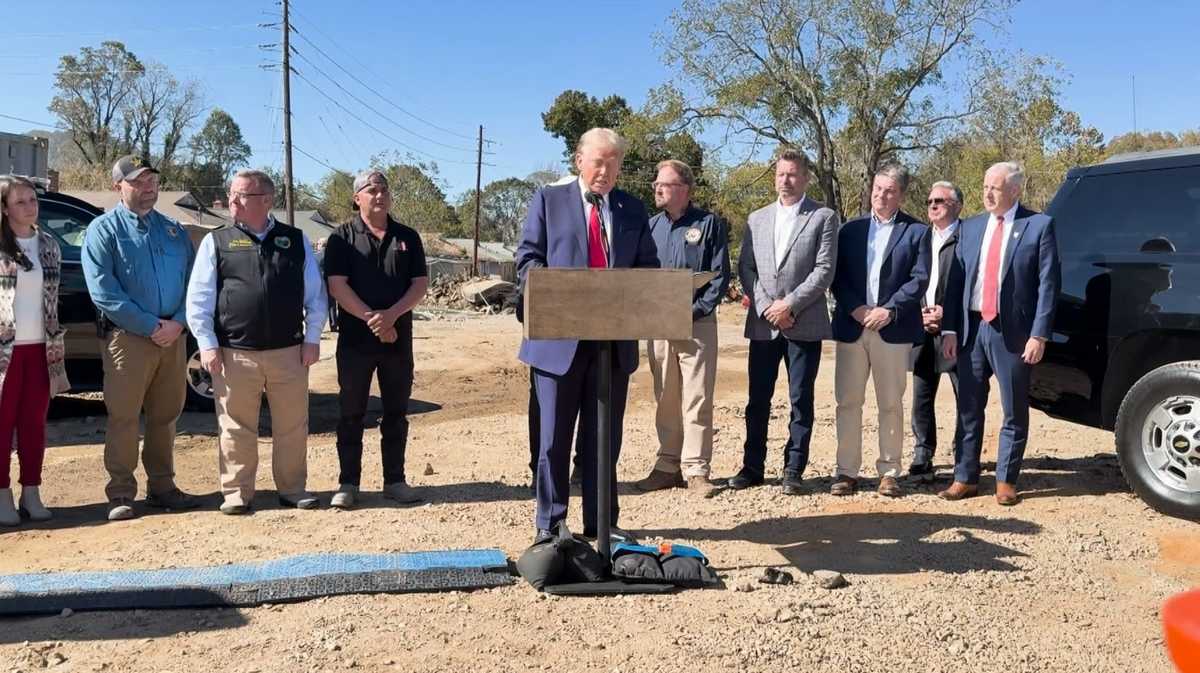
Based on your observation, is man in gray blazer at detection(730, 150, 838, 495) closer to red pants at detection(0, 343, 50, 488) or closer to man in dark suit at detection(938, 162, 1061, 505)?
man in dark suit at detection(938, 162, 1061, 505)

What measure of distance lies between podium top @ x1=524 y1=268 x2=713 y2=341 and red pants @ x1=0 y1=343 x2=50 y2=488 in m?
3.10

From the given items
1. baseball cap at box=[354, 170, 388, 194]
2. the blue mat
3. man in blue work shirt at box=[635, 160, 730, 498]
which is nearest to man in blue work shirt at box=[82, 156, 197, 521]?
baseball cap at box=[354, 170, 388, 194]

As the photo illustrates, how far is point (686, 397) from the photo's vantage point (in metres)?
6.24

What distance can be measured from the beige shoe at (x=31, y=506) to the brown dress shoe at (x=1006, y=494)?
18.2 feet

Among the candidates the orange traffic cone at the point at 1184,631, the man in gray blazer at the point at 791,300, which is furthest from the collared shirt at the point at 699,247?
the orange traffic cone at the point at 1184,631

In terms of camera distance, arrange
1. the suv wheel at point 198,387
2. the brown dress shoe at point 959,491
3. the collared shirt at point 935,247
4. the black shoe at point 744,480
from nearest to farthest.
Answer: the brown dress shoe at point 959,491, the black shoe at point 744,480, the collared shirt at point 935,247, the suv wheel at point 198,387

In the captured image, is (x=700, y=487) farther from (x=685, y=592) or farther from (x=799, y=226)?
(x=685, y=592)

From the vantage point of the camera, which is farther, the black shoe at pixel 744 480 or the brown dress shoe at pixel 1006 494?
the black shoe at pixel 744 480

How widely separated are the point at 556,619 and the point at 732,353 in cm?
1191

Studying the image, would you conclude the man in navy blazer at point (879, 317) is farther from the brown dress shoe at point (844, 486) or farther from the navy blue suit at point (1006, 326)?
the navy blue suit at point (1006, 326)

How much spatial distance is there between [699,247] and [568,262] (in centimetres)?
193

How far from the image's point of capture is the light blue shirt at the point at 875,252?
6102 millimetres

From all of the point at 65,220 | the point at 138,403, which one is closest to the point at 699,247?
the point at 138,403

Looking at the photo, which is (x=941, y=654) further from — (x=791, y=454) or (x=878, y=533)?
(x=791, y=454)
